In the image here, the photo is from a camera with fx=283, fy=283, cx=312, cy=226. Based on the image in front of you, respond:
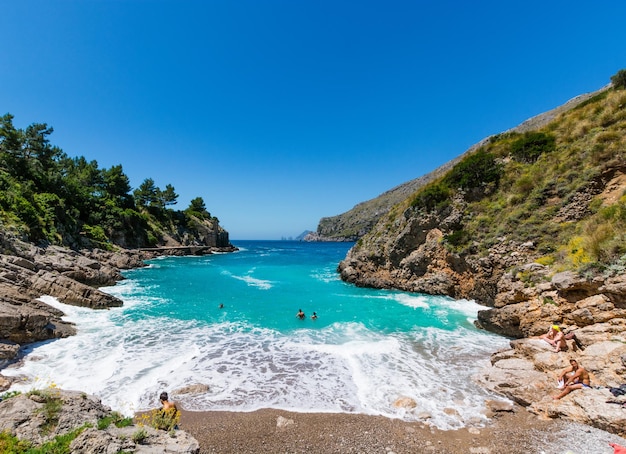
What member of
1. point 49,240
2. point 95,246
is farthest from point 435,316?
point 95,246

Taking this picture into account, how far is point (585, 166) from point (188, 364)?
1206 inches

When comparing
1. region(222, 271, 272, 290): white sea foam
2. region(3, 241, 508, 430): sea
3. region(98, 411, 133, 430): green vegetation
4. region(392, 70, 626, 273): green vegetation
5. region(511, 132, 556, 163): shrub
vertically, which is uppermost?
region(511, 132, 556, 163): shrub

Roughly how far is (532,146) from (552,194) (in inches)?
306

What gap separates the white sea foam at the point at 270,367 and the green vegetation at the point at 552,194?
8.22 meters

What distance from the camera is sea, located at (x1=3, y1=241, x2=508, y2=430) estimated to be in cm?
1009

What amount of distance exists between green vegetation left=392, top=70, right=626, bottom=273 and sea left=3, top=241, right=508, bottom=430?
6.65 metres

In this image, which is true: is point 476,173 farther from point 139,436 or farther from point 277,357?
point 139,436

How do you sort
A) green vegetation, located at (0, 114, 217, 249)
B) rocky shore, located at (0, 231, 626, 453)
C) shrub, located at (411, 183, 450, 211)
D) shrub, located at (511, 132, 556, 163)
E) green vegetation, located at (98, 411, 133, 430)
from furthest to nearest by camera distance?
green vegetation, located at (0, 114, 217, 249) → shrub, located at (411, 183, 450, 211) → shrub, located at (511, 132, 556, 163) → rocky shore, located at (0, 231, 626, 453) → green vegetation, located at (98, 411, 133, 430)

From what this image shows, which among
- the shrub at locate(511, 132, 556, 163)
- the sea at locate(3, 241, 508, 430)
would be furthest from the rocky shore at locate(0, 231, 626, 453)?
the shrub at locate(511, 132, 556, 163)

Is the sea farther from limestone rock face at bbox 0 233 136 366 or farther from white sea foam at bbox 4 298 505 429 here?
limestone rock face at bbox 0 233 136 366

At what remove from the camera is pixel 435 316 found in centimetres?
2127

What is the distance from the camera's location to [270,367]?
42.1 ft

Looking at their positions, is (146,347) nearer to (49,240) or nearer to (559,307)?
(559,307)

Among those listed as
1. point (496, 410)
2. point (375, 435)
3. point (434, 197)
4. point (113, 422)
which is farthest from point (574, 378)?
point (434, 197)
